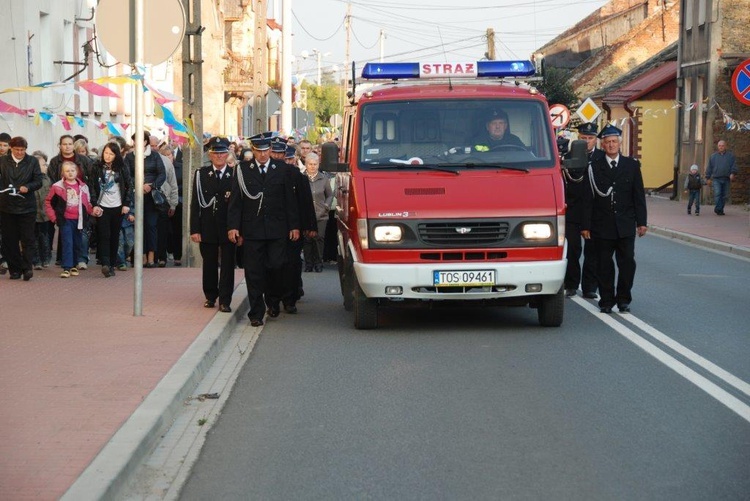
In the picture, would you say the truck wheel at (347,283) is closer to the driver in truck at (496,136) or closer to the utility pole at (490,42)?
the driver in truck at (496,136)

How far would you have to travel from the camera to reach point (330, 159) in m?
13.2

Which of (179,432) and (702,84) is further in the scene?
(702,84)

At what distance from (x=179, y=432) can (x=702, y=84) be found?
3964 centimetres

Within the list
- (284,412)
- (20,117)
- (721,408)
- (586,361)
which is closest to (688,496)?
(721,408)

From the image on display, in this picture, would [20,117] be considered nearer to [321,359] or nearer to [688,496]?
[321,359]

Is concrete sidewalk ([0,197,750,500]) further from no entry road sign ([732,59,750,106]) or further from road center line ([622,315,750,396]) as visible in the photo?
no entry road sign ([732,59,750,106])

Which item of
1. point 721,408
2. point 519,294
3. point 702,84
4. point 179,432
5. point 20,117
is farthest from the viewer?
point 702,84

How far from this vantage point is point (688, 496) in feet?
21.3

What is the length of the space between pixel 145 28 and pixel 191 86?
6.48 meters

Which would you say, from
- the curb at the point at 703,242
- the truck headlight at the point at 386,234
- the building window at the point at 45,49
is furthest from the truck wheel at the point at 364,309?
the building window at the point at 45,49

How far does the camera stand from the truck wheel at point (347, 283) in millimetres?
13595

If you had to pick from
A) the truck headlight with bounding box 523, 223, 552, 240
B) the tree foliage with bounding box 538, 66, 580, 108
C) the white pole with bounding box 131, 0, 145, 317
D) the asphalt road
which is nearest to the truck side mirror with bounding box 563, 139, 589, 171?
the truck headlight with bounding box 523, 223, 552, 240

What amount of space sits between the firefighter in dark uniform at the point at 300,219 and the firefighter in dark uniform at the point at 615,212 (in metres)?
2.81

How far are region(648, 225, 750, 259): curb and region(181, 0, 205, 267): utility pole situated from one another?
32.2ft
